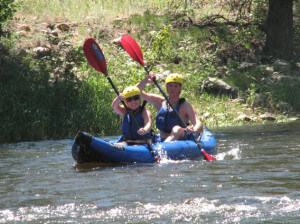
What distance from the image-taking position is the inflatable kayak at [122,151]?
20.0 ft

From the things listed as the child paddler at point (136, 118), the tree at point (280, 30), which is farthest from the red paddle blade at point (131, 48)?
the tree at point (280, 30)

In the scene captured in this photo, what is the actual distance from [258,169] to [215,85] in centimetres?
679

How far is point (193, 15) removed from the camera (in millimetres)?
15766

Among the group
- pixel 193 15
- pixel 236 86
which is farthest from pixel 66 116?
pixel 193 15

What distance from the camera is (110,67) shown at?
40.7ft

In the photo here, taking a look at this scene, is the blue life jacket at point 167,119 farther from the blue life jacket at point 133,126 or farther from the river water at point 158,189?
the river water at point 158,189

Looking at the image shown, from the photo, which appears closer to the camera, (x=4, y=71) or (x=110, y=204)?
(x=110, y=204)

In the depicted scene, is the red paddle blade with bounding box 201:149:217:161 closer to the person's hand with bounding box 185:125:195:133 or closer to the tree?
the person's hand with bounding box 185:125:195:133

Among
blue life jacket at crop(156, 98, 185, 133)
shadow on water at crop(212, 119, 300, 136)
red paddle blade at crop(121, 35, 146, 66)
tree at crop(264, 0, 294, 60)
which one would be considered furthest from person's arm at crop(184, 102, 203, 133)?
tree at crop(264, 0, 294, 60)

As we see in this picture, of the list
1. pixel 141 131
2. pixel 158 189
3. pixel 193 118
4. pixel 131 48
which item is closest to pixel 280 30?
pixel 131 48

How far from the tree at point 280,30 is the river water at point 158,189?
6832 mm

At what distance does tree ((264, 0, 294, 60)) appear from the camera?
1364cm

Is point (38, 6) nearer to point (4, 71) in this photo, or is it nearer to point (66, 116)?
point (4, 71)

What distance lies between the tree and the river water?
6832 millimetres
